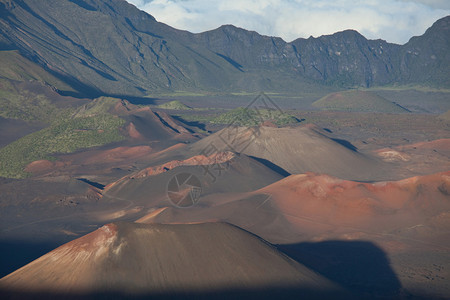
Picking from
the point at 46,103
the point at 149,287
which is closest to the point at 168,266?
the point at 149,287

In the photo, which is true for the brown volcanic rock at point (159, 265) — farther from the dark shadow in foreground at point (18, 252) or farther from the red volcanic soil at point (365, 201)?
the red volcanic soil at point (365, 201)

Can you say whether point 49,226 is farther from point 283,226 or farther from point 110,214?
point 283,226

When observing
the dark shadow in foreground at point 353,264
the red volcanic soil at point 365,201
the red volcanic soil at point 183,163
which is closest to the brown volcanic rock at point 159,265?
the dark shadow in foreground at point 353,264

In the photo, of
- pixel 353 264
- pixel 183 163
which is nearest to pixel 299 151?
pixel 183 163

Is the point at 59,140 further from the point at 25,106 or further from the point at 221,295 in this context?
the point at 221,295

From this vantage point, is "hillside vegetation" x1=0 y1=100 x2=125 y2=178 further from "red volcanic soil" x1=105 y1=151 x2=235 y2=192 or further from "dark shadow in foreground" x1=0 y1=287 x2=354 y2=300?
"dark shadow in foreground" x1=0 y1=287 x2=354 y2=300

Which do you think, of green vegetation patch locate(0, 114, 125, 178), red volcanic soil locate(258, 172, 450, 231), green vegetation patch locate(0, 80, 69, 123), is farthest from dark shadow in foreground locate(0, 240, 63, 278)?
green vegetation patch locate(0, 80, 69, 123)
